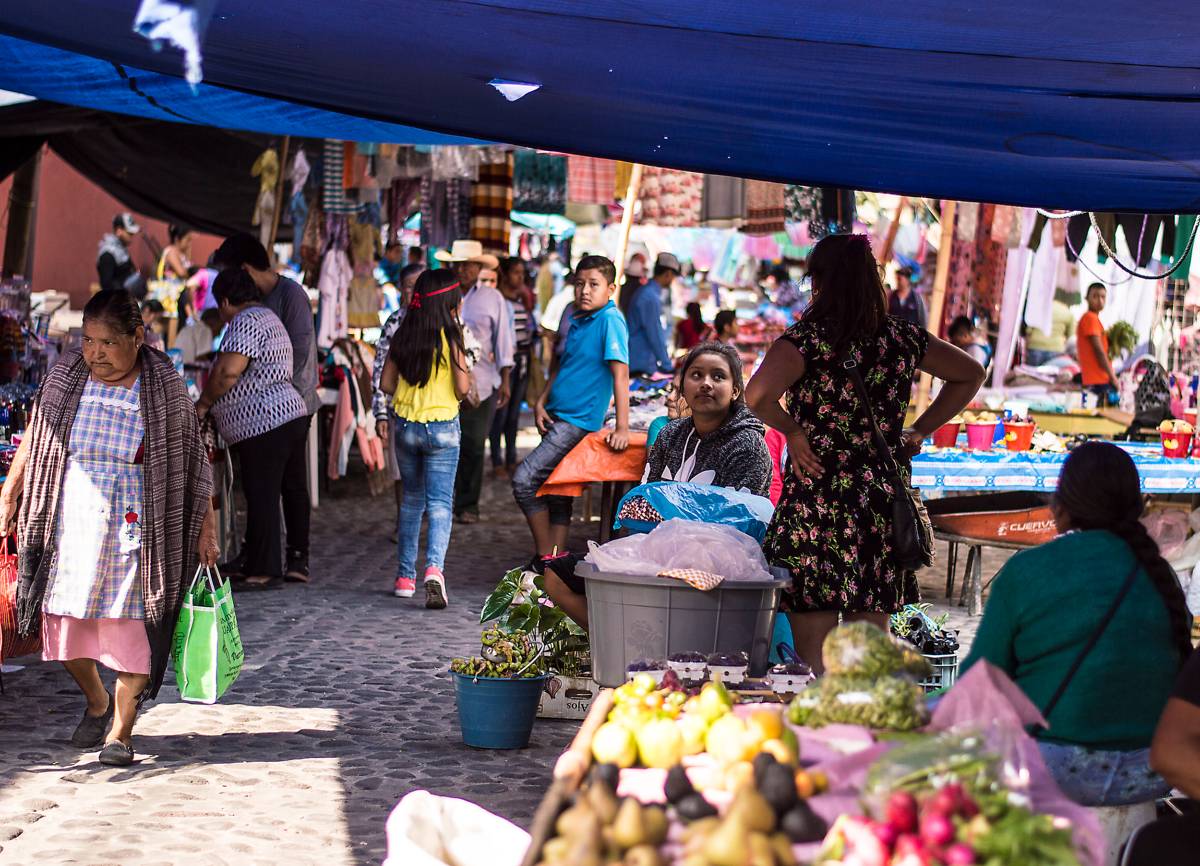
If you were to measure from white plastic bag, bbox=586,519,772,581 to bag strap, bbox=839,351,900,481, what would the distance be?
56cm

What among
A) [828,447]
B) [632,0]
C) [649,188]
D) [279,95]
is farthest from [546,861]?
[649,188]

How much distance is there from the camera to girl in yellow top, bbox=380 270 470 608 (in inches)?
349

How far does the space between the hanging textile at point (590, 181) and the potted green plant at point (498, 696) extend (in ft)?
34.2

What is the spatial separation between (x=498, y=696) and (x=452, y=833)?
2.48 meters

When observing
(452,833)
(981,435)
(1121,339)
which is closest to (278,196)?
(981,435)

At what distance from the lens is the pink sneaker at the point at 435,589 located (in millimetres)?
9000

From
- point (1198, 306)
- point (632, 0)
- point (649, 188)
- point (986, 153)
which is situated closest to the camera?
point (632, 0)

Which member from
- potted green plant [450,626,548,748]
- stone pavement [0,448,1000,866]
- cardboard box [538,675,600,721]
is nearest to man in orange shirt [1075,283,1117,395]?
stone pavement [0,448,1000,866]

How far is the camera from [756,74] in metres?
4.40

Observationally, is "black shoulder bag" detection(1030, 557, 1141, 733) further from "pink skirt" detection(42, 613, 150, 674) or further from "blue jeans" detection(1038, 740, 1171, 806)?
"pink skirt" detection(42, 613, 150, 674)

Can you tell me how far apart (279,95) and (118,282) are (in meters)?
12.8

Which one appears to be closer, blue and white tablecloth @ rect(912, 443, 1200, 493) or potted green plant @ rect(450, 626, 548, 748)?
potted green plant @ rect(450, 626, 548, 748)

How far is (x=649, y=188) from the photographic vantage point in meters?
15.1

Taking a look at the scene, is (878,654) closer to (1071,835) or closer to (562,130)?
(1071,835)
